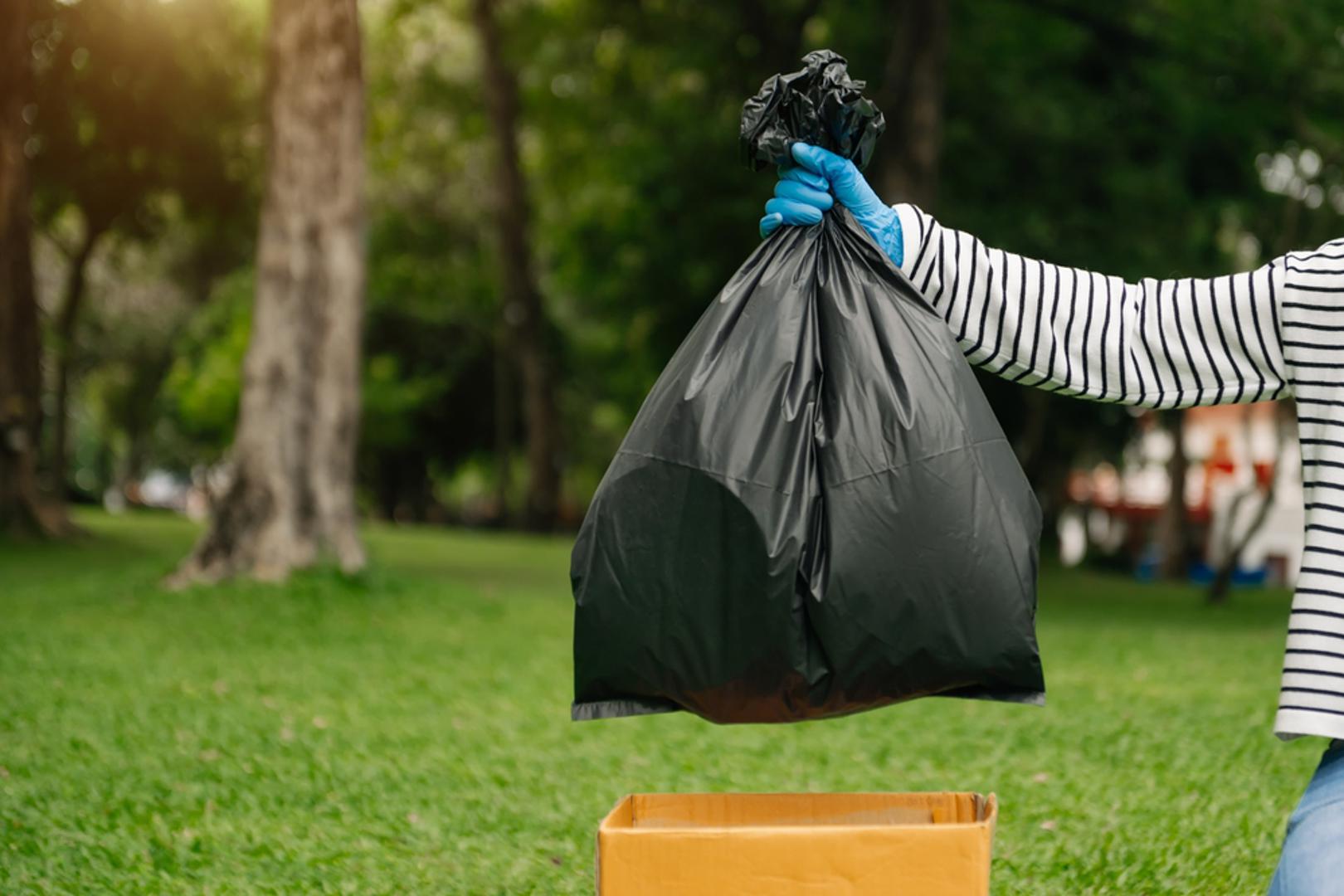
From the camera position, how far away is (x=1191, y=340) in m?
2.59

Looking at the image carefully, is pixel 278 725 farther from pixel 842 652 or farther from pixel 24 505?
pixel 24 505

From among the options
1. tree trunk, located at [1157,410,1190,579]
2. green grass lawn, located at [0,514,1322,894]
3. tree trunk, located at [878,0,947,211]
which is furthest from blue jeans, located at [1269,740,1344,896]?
tree trunk, located at [1157,410,1190,579]

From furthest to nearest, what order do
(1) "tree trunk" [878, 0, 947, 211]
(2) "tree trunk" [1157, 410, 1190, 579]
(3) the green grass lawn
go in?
(2) "tree trunk" [1157, 410, 1190, 579] → (1) "tree trunk" [878, 0, 947, 211] → (3) the green grass lawn

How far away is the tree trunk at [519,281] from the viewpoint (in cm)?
2567

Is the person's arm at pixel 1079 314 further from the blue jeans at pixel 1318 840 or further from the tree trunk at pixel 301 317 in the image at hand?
the tree trunk at pixel 301 317

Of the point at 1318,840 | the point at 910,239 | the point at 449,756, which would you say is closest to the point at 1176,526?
the point at 449,756

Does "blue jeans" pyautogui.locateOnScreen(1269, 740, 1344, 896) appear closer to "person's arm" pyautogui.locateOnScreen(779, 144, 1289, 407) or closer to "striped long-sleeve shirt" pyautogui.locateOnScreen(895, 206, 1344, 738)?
"striped long-sleeve shirt" pyautogui.locateOnScreen(895, 206, 1344, 738)

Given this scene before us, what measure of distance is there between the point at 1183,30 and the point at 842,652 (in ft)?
45.6

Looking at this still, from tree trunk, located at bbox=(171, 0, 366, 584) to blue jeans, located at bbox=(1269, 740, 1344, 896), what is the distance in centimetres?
989

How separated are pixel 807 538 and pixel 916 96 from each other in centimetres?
1346

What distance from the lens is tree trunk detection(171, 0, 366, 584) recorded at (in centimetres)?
1161

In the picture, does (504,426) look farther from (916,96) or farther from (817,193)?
(817,193)

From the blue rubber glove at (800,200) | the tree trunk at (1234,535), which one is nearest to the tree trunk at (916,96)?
the tree trunk at (1234,535)

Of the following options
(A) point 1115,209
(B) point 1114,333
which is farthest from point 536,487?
(B) point 1114,333
